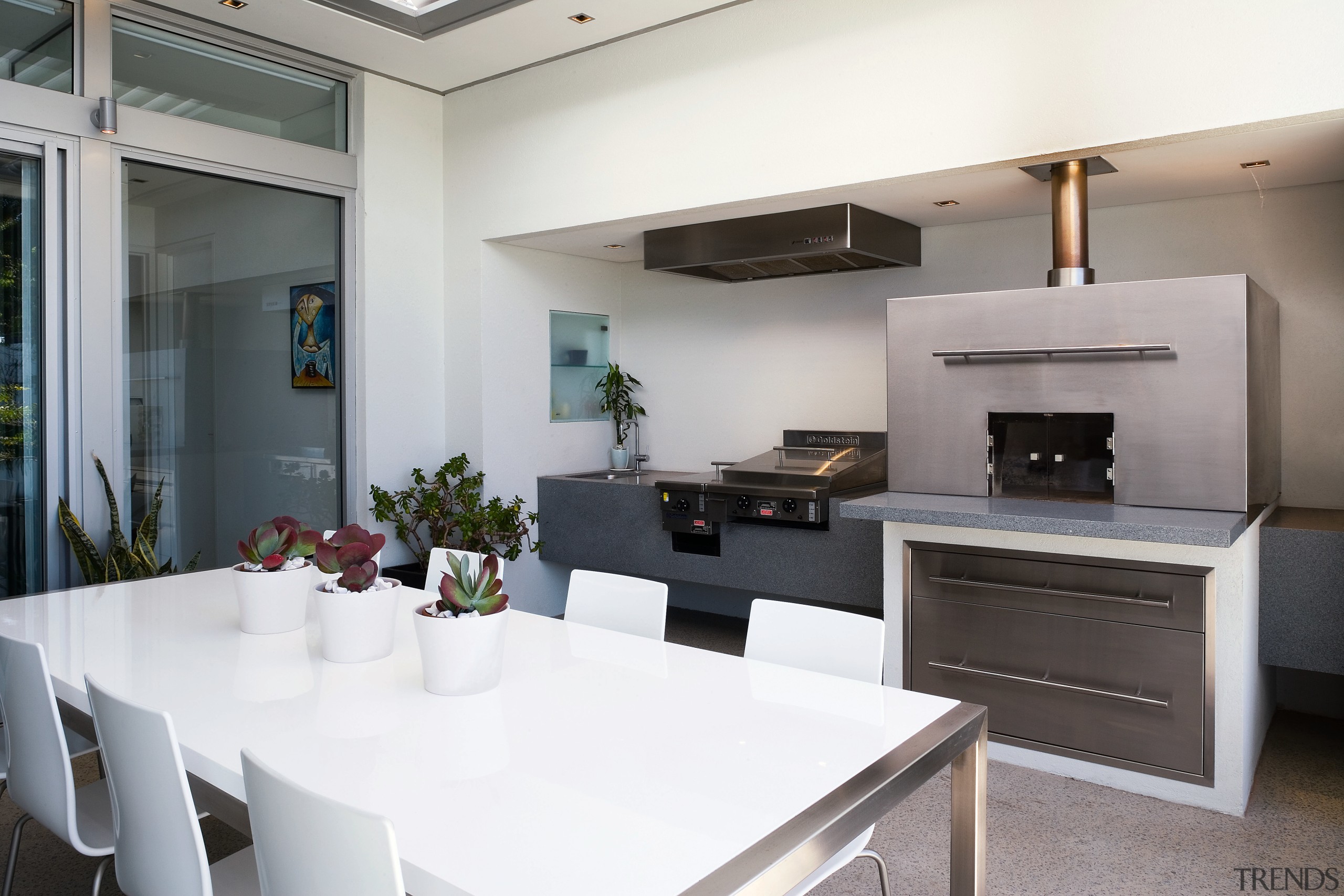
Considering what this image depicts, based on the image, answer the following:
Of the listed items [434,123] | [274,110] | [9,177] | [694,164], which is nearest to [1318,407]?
Answer: [694,164]

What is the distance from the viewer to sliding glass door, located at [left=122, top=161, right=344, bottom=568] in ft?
13.4

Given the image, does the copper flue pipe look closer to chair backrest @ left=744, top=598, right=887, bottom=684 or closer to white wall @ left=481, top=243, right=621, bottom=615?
chair backrest @ left=744, top=598, right=887, bottom=684

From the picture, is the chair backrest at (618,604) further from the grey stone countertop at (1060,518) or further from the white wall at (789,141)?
the white wall at (789,141)

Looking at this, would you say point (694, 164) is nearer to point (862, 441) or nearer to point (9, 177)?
point (862, 441)

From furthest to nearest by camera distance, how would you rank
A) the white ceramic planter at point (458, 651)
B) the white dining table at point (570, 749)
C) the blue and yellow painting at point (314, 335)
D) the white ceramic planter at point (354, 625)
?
the blue and yellow painting at point (314, 335)
the white ceramic planter at point (354, 625)
the white ceramic planter at point (458, 651)
the white dining table at point (570, 749)

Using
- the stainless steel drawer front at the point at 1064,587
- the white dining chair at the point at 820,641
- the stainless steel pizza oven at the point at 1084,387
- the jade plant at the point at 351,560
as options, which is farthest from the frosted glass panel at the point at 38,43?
the stainless steel drawer front at the point at 1064,587

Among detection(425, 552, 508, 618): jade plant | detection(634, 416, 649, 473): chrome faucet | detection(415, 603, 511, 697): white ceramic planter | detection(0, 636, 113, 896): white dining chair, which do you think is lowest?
detection(0, 636, 113, 896): white dining chair

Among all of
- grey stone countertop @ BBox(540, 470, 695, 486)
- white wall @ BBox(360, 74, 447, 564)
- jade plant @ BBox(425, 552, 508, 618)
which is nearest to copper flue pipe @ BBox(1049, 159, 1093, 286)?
grey stone countertop @ BBox(540, 470, 695, 486)

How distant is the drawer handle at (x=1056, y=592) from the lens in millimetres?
2973

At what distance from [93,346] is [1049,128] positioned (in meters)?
3.77

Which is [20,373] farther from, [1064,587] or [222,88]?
[1064,587]

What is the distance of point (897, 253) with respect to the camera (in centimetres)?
440

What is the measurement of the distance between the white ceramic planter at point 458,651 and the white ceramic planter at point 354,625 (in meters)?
0.27

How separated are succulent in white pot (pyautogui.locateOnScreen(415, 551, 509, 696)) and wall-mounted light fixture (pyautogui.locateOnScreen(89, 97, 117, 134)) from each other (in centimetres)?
310
